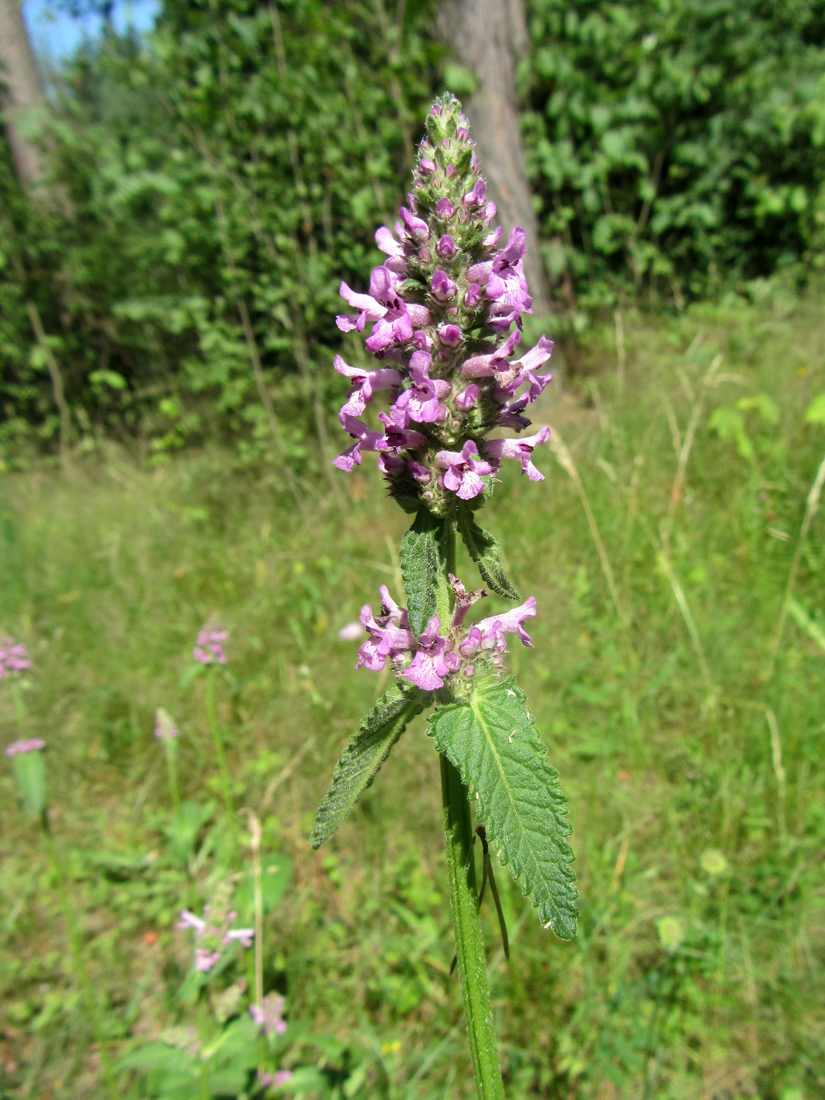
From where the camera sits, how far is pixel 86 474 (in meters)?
7.90

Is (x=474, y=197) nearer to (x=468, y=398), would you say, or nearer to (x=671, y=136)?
(x=468, y=398)

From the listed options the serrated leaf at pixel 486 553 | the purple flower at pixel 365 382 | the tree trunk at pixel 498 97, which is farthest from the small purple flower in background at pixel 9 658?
the tree trunk at pixel 498 97

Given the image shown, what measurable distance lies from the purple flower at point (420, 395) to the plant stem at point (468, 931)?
0.60 m

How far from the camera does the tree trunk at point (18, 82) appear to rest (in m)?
8.96

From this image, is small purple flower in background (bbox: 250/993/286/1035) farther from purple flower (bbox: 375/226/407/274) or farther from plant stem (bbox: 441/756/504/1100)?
purple flower (bbox: 375/226/407/274)

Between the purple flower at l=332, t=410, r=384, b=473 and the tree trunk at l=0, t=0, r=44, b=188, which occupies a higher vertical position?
the tree trunk at l=0, t=0, r=44, b=188

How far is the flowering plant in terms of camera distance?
1.03 metres

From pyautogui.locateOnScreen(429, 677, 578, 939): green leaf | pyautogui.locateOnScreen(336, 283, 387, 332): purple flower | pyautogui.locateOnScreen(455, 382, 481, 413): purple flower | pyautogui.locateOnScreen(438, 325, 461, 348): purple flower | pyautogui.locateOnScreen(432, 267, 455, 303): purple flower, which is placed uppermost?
pyautogui.locateOnScreen(336, 283, 387, 332): purple flower

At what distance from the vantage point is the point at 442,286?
1.06m

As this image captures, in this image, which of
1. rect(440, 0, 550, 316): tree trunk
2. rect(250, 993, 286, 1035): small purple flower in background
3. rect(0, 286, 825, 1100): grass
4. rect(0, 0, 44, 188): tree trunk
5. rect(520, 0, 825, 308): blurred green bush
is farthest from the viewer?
rect(0, 0, 44, 188): tree trunk

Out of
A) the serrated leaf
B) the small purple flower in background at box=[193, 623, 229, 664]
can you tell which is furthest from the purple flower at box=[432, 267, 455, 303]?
the small purple flower in background at box=[193, 623, 229, 664]

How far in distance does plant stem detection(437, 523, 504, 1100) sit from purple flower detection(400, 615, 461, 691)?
0.21ft

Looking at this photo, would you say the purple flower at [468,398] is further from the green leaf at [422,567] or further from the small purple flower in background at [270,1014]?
the small purple flower in background at [270,1014]

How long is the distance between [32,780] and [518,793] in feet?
6.18
